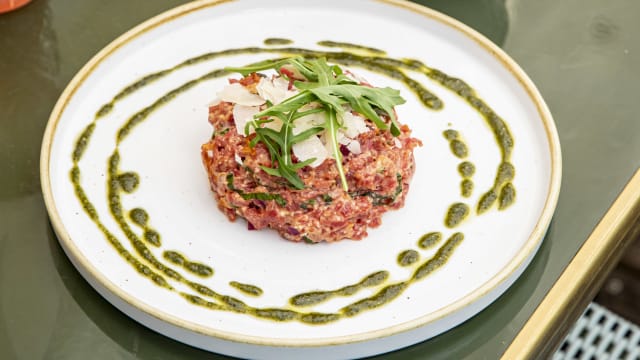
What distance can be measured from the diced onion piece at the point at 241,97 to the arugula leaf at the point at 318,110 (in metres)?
0.06

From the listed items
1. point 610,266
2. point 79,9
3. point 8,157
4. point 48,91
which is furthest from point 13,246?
point 610,266

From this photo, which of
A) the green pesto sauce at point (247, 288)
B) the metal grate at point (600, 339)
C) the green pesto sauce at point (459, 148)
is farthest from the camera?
the metal grate at point (600, 339)

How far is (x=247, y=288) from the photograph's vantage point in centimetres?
256

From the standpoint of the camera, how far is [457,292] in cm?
253

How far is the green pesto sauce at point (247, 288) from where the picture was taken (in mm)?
2551

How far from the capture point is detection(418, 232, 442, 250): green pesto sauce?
269 cm

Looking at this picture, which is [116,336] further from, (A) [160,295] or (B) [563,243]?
(B) [563,243]

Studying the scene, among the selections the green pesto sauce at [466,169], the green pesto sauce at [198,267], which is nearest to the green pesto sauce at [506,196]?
the green pesto sauce at [198,267]

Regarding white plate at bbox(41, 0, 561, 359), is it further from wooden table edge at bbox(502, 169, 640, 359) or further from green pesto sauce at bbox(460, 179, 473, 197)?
wooden table edge at bbox(502, 169, 640, 359)

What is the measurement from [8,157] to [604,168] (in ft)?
6.15

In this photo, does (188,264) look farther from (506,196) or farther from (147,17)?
(147,17)

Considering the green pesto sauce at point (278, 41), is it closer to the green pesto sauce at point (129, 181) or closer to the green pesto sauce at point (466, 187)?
the green pesto sauce at point (129, 181)

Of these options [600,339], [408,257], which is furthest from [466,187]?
[600,339]

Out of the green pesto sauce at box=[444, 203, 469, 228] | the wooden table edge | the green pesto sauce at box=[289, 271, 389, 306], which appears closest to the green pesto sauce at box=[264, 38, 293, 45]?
the green pesto sauce at box=[444, 203, 469, 228]
